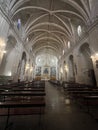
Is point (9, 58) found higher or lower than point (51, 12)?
lower

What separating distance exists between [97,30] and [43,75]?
96.7 ft

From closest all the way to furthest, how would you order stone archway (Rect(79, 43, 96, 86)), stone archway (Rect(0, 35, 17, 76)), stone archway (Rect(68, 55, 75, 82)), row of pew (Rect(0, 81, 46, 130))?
row of pew (Rect(0, 81, 46, 130)), stone archway (Rect(0, 35, 17, 76)), stone archway (Rect(79, 43, 96, 86)), stone archway (Rect(68, 55, 75, 82))

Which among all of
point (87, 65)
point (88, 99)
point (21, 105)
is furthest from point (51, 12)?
point (21, 105)

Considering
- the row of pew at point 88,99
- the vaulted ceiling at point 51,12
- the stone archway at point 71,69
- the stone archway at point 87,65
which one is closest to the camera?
the row of pew at point 88,99

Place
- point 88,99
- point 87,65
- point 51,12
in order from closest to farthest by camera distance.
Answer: point 88,99 → point 51,12 → point 87,65

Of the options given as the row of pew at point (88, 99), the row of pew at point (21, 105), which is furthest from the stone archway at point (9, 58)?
the row of pew at point (88, 99)

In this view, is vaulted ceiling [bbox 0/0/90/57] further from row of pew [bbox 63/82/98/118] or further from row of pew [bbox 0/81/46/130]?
row of pew [bbox 63/82/98/118]

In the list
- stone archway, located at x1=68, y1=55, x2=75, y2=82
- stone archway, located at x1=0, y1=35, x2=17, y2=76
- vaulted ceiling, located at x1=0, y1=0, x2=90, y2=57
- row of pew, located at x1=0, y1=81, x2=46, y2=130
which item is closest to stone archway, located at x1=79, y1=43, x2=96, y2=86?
vaulted ceiling, located at x1=0, y1=0, x2=90, y2=57

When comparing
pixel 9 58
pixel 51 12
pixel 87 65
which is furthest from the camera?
pixel 87 65

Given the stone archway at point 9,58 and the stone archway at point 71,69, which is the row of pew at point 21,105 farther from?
the stone archway at point 71,69

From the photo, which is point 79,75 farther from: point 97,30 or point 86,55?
point 97,30

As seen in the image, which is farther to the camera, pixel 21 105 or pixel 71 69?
pixel 71 69

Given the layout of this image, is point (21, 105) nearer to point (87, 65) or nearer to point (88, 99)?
point (88, 99)

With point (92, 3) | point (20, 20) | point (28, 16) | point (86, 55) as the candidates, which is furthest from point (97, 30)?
point (20, 20)
